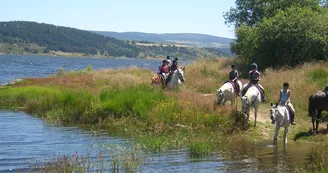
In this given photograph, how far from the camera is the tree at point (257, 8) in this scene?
4303 centimetres

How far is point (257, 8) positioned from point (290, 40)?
1235cm

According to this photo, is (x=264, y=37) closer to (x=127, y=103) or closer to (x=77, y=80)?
(x=77, y=80)

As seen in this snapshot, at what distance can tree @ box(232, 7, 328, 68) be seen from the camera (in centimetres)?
3441

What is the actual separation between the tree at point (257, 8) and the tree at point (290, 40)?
5.48 meters

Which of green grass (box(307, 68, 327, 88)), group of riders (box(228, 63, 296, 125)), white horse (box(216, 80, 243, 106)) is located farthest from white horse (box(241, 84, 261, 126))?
green grass (box(307, 68, 327, 88))

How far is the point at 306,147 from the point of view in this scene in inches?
639

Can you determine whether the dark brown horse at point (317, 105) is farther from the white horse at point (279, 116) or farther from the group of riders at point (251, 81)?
the white horse at point (279, 116)

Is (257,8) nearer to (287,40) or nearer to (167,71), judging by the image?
(287,40)

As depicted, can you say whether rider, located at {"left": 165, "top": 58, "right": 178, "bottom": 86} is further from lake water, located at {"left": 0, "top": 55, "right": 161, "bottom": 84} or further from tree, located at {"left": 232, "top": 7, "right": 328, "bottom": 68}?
lake water, located at {"left": 0, "top": 55, "right": 161, "bottom": 84}

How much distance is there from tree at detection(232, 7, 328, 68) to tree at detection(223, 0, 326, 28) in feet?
18.0

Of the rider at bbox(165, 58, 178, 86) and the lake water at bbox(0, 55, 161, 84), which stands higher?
the rider at bbox(165, 58, 178, 86)

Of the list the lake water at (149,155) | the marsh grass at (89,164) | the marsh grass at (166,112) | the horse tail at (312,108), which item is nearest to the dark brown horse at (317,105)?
the horse tail at (312,108)

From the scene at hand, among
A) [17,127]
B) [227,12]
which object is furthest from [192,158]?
[227,12]

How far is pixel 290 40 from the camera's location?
35031 mm
